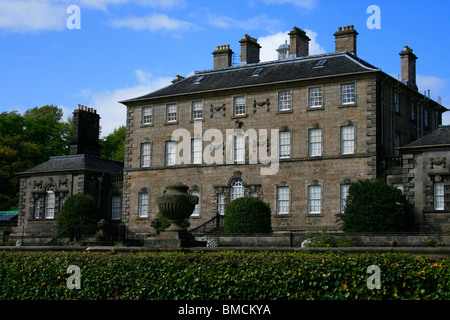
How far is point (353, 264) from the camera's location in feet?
45.2

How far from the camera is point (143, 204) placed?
43.2 meters

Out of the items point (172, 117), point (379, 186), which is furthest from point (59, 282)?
point (172, 117)

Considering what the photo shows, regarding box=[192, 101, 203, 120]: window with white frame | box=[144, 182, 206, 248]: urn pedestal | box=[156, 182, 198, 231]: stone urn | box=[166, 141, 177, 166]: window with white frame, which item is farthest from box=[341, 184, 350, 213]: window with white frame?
box=[156, 182, 198, 231]: stone urn

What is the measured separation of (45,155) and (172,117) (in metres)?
23.2

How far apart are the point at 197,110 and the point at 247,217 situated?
33.1 feet

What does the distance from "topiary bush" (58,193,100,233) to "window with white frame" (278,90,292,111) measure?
14013 millimetres

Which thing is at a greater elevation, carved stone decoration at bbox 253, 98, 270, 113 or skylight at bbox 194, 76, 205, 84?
skylight at bbox 194, 76, 205, 84

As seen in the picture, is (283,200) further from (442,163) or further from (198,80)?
(198,80)

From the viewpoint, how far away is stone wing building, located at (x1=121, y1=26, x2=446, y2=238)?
121ft

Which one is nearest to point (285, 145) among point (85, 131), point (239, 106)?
point (239, 106)

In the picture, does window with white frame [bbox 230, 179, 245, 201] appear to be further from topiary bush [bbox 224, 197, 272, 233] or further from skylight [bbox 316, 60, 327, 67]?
skylight [bbox 316, 60, 327, 67]

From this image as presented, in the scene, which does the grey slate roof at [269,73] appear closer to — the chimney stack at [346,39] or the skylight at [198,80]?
the skylight at [198,80]
